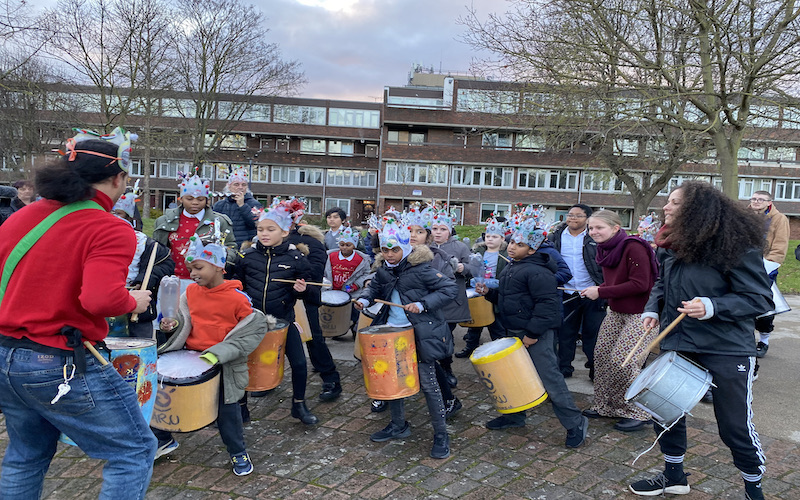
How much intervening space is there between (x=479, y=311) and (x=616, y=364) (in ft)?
6.51

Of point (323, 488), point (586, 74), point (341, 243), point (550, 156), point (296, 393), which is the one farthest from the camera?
point (550, 156)

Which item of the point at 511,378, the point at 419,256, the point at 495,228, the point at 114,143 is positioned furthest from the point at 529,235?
the point at 114,143

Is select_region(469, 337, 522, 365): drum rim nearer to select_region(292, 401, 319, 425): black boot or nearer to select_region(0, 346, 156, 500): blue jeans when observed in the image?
select_region(292, 401, 319, 425): black boot

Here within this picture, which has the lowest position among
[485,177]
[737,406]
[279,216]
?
[737,406]

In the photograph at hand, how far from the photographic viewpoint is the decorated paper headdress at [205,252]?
13.4 feet

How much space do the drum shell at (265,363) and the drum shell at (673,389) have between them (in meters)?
2.58

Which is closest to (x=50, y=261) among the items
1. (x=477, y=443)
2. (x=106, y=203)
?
(x=106, y=203)

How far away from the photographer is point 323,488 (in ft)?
12.3

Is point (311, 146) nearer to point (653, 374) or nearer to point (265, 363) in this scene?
point (265, 363)

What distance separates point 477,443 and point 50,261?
3.31 m

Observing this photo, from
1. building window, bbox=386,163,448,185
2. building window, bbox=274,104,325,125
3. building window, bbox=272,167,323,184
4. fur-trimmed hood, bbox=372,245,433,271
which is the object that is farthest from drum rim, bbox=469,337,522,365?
building window, bbox=274,104,325,125

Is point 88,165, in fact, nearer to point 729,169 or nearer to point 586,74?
point 586,74

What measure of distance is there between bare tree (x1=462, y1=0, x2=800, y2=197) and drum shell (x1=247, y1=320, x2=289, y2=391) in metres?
8.16

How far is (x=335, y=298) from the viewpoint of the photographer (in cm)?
686
